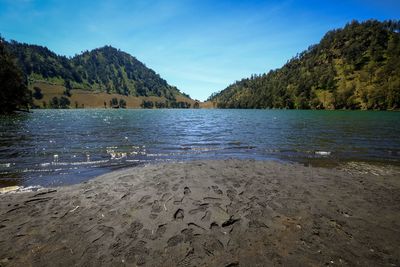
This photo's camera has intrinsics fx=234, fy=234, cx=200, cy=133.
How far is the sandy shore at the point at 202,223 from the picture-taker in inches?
217

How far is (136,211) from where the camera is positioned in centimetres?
770

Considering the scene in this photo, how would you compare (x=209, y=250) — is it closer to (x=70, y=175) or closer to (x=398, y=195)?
(x=398, y=195)

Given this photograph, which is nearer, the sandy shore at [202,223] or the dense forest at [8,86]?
the sandy shore at [202,223]

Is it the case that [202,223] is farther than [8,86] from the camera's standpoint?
No

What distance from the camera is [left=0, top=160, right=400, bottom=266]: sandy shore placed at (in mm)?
5508

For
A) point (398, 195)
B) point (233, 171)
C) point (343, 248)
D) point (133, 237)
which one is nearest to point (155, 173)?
point (233, 171)

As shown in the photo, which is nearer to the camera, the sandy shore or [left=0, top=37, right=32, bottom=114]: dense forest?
the sandy shore

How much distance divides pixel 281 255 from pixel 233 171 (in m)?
7.49

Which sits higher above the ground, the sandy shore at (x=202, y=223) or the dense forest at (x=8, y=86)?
the dense forest at (x=8, y=86)

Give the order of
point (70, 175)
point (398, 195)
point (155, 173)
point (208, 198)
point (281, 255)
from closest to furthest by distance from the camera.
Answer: point (281, 255) → point (208, 198) → point (398, 195) → point (155, 173) → point (70, 175)

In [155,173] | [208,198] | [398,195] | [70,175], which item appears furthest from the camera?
[70,175]

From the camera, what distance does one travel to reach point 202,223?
6.94 metres

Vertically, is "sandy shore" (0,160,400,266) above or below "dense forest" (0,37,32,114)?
below

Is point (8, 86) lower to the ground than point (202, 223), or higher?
higher
